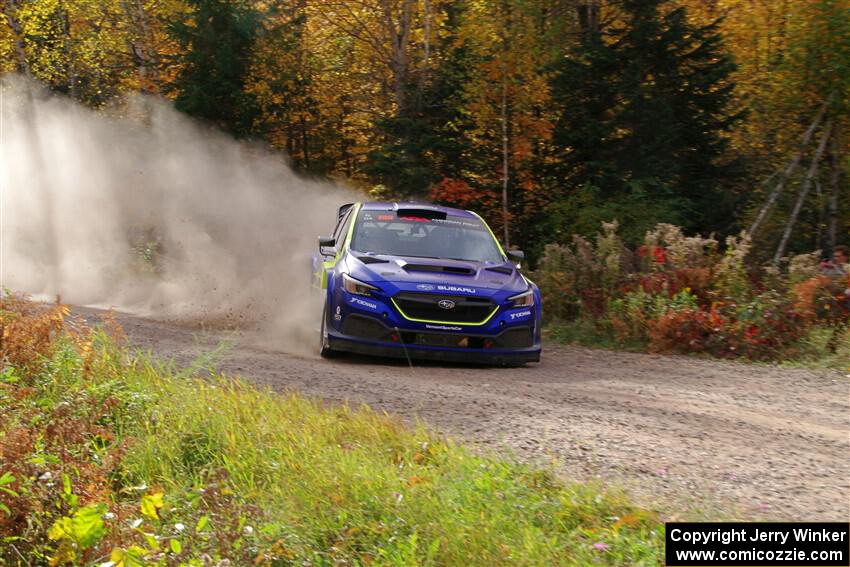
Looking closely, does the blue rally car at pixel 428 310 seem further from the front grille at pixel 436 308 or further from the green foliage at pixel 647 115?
the green foliage at pixel 647 115

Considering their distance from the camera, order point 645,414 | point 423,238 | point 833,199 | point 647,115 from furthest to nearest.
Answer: point 647,115, point 833,199, point 423,238, point 645,414

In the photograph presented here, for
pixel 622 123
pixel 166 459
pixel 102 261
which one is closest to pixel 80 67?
pixel 102 261

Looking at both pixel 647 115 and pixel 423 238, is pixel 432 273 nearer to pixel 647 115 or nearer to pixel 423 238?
pixel 423 238

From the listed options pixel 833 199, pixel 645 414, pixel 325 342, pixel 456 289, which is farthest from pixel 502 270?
pixel 833 199

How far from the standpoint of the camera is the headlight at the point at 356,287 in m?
9.91

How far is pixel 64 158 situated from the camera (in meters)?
28.7

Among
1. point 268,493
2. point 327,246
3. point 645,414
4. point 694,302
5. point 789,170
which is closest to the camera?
point 268,493

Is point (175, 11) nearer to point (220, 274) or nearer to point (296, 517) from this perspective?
point (220, 274)

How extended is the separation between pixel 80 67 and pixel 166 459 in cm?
2973

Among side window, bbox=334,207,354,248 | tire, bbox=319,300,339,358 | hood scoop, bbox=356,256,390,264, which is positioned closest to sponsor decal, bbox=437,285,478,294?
hood scoop, bbox=356,256,390,264

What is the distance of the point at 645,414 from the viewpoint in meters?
7.07

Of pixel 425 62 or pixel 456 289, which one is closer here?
pixel 456 289

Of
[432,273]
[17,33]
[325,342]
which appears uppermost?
[17,33]

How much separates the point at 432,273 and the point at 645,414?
365 centimetres
